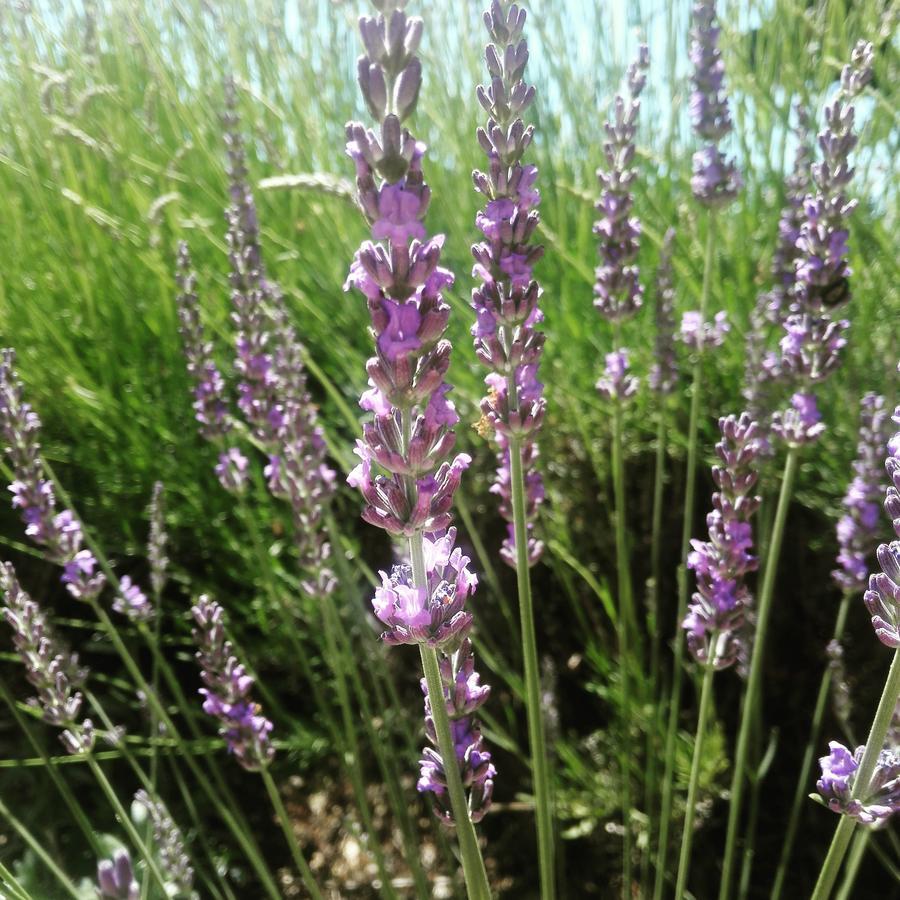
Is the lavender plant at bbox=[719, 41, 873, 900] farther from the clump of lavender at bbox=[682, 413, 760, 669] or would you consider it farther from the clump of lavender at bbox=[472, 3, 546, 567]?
the clump of lavender at bbox=[472, 3, 546, 567]

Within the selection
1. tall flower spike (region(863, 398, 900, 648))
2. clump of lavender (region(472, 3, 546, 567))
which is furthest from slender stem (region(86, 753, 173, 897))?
tall flower spike (region(863, 398, 900, 648))

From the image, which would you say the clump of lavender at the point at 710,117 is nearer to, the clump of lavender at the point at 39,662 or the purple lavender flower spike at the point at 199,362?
the purple lavender flower spike at the point at 199,362

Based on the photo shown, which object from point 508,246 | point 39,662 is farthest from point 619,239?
point 39,662

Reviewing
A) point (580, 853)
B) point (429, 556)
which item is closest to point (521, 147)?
point (429, 556)

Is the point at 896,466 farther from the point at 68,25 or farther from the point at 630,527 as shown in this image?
the point at 68,25

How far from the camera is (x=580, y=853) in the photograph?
2367 millimetres

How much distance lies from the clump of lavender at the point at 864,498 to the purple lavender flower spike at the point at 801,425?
248 millimetres

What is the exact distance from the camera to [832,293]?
1.45m

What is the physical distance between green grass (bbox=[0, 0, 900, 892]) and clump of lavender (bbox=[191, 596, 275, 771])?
837 millimetres

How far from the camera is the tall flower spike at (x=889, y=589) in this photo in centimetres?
88

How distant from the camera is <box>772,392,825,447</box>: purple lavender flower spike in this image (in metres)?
1.49

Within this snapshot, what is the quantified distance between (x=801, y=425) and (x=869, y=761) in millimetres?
729

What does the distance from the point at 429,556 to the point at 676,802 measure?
1771 mm

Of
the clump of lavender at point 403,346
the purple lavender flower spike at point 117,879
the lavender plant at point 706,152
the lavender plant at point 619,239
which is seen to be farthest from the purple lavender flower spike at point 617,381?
the purple lavender flower spike at point 117,879
